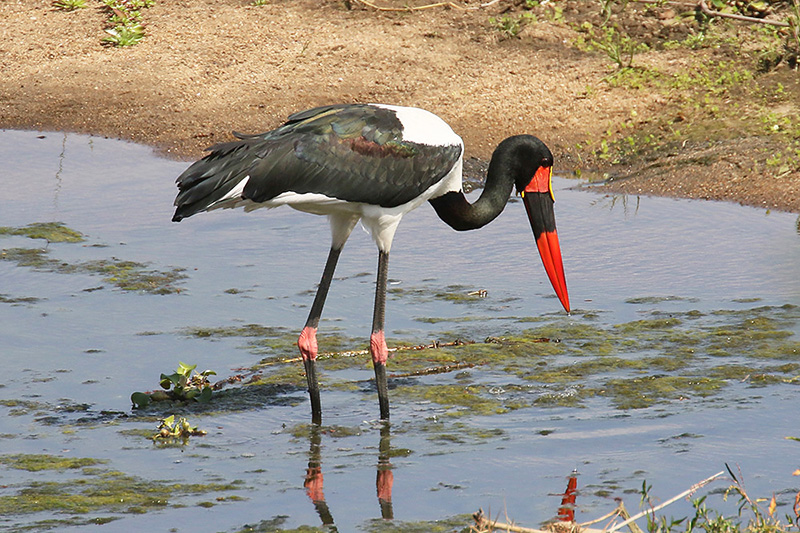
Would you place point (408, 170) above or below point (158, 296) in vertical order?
above

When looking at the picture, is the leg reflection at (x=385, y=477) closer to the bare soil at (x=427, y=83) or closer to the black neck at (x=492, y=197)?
the black neck at (x=492, y=197)

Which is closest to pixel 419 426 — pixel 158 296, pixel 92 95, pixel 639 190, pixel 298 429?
pixel 298 429

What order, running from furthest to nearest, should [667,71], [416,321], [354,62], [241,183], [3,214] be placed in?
[354,62] < [667,71] < [3,214] < [416,321] < [241,183]

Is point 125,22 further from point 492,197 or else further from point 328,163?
point 328,163

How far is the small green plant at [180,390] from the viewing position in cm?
458

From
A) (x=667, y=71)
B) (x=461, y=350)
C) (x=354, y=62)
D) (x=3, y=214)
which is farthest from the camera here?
(x=354, y=62)

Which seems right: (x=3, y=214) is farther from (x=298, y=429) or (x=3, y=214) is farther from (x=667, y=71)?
(x=667, y=71)

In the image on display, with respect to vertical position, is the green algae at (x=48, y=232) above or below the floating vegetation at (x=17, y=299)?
above

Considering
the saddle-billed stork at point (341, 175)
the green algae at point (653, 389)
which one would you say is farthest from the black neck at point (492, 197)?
the green algae at point (653, 389)

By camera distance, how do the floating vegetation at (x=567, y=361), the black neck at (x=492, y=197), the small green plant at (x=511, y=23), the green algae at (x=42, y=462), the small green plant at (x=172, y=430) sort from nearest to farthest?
the green algae at (x=42, y=462) → the small green plant at (x=172, y=430) → the floating vegetation at (x=567, y=361) → the black neck at (x=492, y=197) → the small green plant at (x=511, y=23)

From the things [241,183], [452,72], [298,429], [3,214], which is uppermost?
[452,72]

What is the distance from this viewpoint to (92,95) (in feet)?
32.6

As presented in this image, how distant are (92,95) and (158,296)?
4469 mm

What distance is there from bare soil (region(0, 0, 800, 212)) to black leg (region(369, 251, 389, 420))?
345 centimetres
